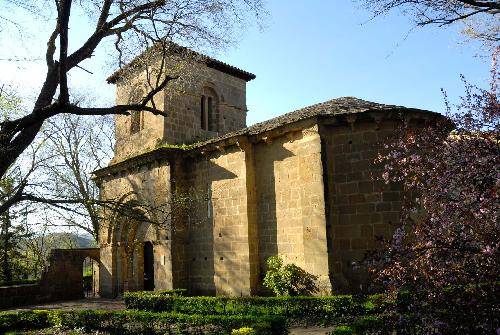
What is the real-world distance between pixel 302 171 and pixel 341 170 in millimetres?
1090

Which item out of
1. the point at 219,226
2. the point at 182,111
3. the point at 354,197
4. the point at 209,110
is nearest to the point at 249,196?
the point at 219,226

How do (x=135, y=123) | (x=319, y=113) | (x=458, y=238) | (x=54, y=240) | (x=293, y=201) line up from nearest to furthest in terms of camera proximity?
(x=458, y=238) < (x=319, y=113) < (x=293, y=201) < (x=135, y=123) < (x=54, y=240)

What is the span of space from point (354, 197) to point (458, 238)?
6.64 metres

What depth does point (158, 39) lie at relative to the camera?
974 cm

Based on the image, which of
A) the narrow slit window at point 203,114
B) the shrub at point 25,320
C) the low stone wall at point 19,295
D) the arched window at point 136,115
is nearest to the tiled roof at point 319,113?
the arched window at point 136,115

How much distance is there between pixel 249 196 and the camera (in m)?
12.9

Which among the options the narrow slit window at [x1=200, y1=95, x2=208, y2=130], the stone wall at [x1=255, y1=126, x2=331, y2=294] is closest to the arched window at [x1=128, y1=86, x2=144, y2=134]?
the narrow slit window at [x1=200, y1=95, x2=208, y2=130]

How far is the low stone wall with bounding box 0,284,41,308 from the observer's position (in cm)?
1731

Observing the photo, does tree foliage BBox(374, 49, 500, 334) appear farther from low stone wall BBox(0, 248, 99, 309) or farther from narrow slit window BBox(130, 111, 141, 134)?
low stone wall BBox(0, 248, 99, 309)

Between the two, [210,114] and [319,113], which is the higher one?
[210,114]

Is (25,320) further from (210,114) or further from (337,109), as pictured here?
(210,114)

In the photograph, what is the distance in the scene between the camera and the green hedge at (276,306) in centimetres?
926

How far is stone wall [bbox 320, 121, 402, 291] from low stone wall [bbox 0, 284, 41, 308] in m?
14.3

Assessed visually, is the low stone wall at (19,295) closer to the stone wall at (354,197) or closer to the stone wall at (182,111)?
the stone wall at (182,111)
